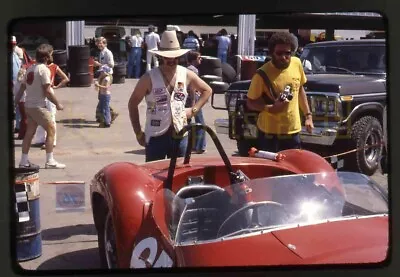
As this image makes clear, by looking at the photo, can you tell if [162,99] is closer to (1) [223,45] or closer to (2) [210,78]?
(2) [210,78]

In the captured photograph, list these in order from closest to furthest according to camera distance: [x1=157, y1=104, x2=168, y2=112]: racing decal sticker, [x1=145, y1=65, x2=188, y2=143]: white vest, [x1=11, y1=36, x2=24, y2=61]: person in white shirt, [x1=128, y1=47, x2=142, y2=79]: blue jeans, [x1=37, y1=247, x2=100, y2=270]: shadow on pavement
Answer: [x1=11, y1=36, x2=24, y2=61]: person in white shirt
[x1=37, y1=247, x2=100, y2=270]: shadow on pavement
[x1=128, y1=47, x2=142, y2=79]: blue jeans
[x1=145, y1=65, x2=188, y2=143]: white vest
[x1=157, y1=104, x2=168, y2=112]: racing decal sticker

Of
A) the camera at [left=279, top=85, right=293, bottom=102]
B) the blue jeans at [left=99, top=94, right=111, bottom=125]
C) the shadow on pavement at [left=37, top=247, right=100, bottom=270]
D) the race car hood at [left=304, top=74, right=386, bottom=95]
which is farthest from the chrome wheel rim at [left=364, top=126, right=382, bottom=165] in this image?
the shadow on pavement at [left=37, top=247, right=100, bottom=270]

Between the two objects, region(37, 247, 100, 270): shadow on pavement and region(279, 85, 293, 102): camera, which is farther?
region(279, 85, 293, 102): camera

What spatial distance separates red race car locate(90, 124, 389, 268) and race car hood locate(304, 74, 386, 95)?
326 millimetres

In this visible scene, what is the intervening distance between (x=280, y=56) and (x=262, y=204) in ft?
1.92

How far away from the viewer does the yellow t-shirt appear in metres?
2.95

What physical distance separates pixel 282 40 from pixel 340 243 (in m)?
0.78

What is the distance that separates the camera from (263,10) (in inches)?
108

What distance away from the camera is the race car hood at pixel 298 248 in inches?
109

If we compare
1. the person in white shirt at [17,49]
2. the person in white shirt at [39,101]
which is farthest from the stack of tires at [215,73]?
the person in white shirt at [17,49]

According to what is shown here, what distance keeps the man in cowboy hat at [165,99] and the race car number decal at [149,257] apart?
340mm

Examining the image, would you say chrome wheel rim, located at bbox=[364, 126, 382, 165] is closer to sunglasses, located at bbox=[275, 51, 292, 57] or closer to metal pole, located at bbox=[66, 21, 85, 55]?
sunglasses, located at bbox=[275, 51, 292, 57]

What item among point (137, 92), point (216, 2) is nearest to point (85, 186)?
point (137, 92)

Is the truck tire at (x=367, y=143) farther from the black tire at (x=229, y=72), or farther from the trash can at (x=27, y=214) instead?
the trash can at (x=27, y=214)
